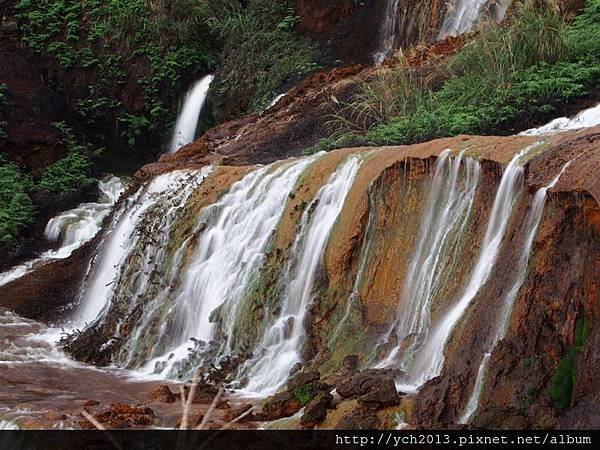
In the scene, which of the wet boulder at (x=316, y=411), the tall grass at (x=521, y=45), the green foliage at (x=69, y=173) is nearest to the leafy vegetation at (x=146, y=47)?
the green foliage at (x=69, y=173)

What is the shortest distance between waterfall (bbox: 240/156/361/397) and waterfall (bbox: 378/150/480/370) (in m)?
1.16

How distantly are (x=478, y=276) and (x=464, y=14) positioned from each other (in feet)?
33.3

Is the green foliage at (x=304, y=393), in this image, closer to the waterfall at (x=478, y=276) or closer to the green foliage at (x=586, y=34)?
the waterfall at (x=478, y=276)

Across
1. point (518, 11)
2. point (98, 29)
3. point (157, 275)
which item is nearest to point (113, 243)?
point (157, 275)

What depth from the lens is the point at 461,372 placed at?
17.9 ft

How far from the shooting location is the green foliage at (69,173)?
56.3ft

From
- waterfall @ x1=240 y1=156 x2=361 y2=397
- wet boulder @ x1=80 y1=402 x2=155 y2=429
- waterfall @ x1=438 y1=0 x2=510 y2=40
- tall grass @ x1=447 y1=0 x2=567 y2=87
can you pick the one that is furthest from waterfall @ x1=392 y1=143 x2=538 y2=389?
waterfall @ x1=438 y1=0 x2=510 y2=40

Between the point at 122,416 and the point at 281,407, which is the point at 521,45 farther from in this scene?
the point at 122,416

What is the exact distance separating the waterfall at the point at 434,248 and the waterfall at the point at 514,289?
0.91 meters

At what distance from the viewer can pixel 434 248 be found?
689 cm

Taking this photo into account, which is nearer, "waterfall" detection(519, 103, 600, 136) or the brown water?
the brown water

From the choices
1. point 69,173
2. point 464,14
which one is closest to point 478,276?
point 464,14

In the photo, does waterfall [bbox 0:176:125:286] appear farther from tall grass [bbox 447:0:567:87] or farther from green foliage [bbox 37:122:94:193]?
tall grass [bbox 447:0:567:87]

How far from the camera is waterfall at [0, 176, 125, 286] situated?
46.5ft
